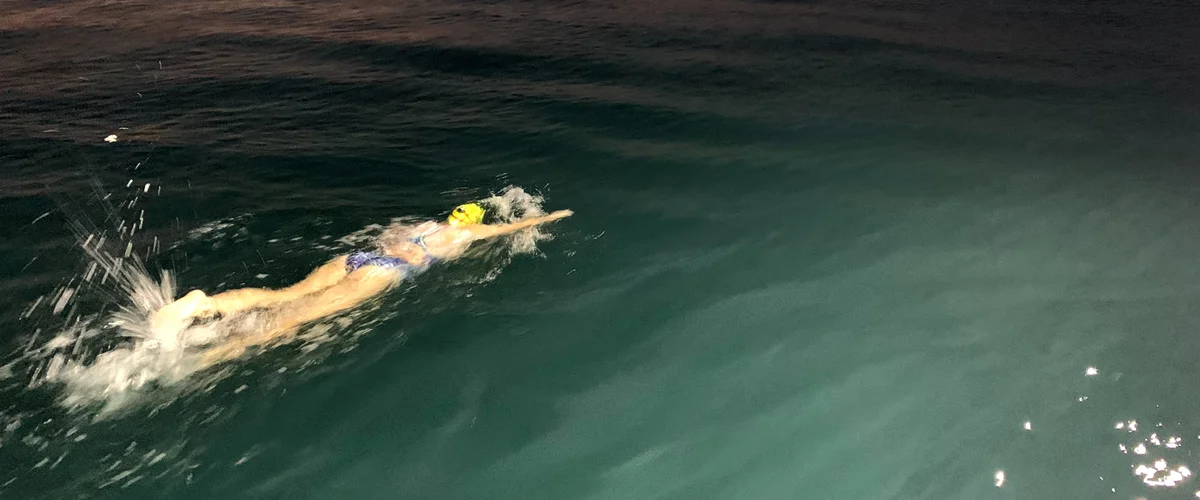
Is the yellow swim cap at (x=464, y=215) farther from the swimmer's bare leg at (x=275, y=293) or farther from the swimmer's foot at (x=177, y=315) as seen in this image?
the swimmer's foot at (x=177, y=315)

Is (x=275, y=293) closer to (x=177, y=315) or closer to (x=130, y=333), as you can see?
(x=177, y=315)

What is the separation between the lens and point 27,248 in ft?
20.0

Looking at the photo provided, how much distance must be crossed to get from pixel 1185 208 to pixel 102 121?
39.2ft

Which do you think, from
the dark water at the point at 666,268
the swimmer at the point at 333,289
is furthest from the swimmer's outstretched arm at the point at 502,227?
the dark water at the point at 666,268

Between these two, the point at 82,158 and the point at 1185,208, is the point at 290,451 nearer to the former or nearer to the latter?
the point at 82,158

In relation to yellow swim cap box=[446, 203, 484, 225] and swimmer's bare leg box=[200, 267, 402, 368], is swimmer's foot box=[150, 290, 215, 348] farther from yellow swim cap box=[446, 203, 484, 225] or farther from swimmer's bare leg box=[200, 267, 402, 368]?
yellow swim cap box=[446, 203, 484, 225]

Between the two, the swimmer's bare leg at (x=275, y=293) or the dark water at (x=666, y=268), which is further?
the swimmer's bare leg at (x=275, y=293)

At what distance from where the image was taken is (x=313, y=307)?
4969 millimetres

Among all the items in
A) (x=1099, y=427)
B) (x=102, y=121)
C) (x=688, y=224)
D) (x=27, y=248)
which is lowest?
(x=1099, y=427)

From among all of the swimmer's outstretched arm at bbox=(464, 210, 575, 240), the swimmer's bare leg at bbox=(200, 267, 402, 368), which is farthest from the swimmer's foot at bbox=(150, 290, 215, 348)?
the swimmer's outstretched arm at bbox=(464, 210, 575, 240)

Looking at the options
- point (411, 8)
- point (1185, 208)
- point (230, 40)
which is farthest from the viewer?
point (411, 8)

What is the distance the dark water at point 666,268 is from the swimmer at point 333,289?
17cm

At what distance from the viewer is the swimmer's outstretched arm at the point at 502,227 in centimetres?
568

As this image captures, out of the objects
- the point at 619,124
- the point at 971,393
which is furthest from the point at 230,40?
the point at 971,393
